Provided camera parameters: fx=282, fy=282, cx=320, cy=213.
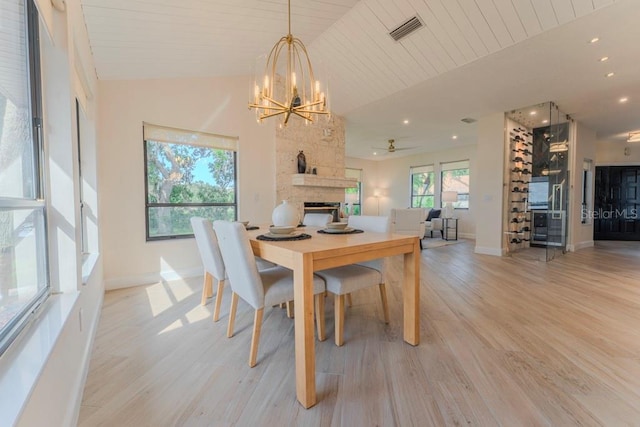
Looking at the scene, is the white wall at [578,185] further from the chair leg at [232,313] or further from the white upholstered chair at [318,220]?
the chair leg at [232,313]

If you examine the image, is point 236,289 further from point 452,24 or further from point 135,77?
point 452,24

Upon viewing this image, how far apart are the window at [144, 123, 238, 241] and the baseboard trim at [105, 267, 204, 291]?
0.47m

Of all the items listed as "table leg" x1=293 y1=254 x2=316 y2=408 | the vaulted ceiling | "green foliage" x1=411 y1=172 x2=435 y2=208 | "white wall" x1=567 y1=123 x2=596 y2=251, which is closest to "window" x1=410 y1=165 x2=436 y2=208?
"green foliage" x1=411 y1=172 x2=435 y2=208

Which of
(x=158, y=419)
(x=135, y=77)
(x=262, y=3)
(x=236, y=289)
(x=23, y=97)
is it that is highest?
(x=262, y=3)

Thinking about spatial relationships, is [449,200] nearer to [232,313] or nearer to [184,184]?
[184,184]

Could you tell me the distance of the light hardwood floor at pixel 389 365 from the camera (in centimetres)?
135

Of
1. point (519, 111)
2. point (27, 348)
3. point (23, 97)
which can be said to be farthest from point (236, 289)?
point (519, 111)

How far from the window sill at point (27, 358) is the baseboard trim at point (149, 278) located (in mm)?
2117

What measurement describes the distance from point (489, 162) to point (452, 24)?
309 centimetres

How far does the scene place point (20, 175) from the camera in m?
1.27

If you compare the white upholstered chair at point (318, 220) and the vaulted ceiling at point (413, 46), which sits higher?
the vaulted ceiling at point (413, 46)

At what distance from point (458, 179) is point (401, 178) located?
6.44ft

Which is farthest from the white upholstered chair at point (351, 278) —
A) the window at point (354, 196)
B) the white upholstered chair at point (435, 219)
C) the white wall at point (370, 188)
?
the white wall at point (370, 188)

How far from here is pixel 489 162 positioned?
5.31 meters
